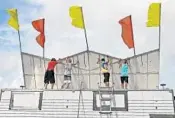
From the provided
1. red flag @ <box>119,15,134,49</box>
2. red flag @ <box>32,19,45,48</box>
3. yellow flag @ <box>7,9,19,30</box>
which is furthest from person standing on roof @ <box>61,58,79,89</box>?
yellow flag @ <box>7,9,19,30</box>

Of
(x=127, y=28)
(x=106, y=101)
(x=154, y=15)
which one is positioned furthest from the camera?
(x=127, y=28)

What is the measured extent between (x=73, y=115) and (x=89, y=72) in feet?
14.3

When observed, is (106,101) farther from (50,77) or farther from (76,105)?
(50,77)

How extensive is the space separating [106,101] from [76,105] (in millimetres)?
1322

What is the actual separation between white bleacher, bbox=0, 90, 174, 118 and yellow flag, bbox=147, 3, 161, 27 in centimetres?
427

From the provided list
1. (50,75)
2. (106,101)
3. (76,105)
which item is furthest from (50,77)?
(106,101)

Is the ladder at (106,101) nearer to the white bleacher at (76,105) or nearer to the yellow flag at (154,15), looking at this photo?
the white bleacher at (76,105)

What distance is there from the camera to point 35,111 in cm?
1677

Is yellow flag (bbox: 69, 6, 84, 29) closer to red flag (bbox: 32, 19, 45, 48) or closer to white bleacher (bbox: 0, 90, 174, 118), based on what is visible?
red flag (bbox: 32, 19, 45, 48)

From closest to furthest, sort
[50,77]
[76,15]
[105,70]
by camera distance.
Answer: [105,70] → [50,77] → [76,15]

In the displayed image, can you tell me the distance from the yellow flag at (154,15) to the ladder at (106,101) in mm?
4622

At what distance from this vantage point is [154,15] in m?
19.5

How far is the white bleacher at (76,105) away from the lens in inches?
643

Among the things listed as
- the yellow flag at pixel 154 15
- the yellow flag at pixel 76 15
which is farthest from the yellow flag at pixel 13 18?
the yellow flag at pixel 154 15
